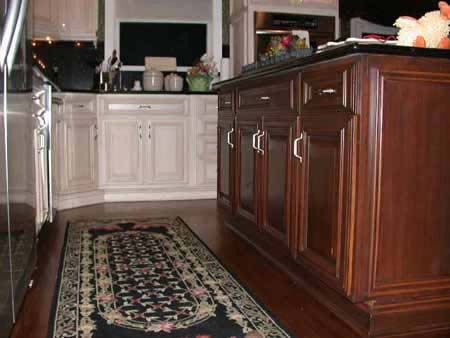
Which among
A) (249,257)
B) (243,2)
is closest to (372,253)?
(249,257)

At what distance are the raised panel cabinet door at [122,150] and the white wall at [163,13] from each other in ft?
3.26

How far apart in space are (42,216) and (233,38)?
2982 millimetres

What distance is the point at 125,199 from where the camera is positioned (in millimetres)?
4664

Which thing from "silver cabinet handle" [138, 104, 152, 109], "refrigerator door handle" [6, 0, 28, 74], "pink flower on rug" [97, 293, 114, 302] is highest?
"refrigerator door handle" [6, 0, 28, 74]

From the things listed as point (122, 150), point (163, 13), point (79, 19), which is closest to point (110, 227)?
point (122, 150)

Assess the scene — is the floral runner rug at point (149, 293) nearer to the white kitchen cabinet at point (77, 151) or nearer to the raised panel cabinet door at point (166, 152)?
the white kitchen cabinet at point (77, 151)

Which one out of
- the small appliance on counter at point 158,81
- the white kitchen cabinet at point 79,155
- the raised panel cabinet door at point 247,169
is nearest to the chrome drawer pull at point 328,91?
the raised panel cabinet door at point 247,169

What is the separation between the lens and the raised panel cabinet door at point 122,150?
4.60 metres

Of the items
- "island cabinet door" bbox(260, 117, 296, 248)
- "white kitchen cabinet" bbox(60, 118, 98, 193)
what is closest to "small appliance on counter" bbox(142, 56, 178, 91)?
"white kitchen cabinet" bbox(60, 118, 98, 193)

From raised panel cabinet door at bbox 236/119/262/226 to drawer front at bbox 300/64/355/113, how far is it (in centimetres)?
60

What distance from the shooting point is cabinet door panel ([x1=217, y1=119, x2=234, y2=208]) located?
3.27 meters

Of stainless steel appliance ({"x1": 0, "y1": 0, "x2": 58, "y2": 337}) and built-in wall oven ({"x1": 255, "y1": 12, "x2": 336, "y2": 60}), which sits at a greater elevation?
built-in wall oven ({"x1": 255, "y1": 12, "x2": 336, "y2": 60})

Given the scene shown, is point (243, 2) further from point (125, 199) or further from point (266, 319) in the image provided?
point (266, 319)

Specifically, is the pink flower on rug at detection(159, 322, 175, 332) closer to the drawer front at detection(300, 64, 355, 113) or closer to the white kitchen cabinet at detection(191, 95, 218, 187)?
the drawer front at detection(300, 64, 355, 113)
